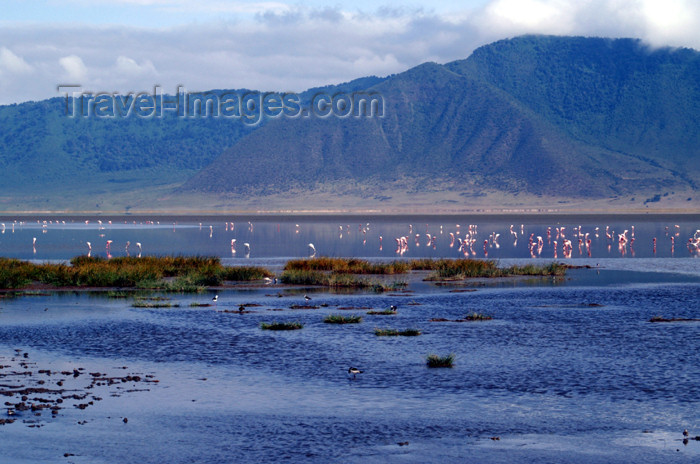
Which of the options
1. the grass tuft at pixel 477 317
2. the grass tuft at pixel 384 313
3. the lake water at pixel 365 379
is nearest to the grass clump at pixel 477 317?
the grass tuft at pixel 477 317

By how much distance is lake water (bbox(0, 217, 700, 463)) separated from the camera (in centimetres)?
1503

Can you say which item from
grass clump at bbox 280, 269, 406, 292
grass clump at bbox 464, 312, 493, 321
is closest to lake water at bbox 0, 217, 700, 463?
grass clump at bbox 464, 312, 493, 321

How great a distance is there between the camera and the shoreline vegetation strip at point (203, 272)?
40.2 m

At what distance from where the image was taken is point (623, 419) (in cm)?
1655

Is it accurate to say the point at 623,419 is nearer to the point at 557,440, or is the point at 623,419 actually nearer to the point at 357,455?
the point at 557,440

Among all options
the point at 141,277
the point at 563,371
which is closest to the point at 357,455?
the point at 563,371

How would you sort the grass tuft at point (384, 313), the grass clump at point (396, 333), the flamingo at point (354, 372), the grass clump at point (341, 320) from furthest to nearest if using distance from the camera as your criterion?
the grass tuft at point (384, 313) < the grass clump at point (341, 320) < the grass clump at point (396, 333) < the flamingo at point (354, 372)

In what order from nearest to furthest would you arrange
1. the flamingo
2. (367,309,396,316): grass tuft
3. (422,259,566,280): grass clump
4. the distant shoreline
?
1. the flamingo
2. (367,309,396,316): grass tuft
3. (422,259,566,280): grass clump
4. the distant shoreline

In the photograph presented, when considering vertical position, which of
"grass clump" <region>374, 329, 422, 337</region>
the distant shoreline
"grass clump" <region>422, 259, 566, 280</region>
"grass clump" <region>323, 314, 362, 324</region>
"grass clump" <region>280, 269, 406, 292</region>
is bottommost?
"grass clump" <region>374, 329, 422, 337</region>

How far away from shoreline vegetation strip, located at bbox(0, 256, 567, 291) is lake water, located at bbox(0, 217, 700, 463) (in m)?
2.99

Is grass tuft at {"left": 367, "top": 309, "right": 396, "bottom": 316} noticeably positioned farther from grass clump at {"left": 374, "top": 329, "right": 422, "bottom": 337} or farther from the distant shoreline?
the distant shoreline

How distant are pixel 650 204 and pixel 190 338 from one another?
155057mm

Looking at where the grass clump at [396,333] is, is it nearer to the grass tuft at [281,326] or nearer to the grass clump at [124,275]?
the grass tuft at [281,326]

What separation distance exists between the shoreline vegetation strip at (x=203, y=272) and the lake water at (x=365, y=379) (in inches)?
118
